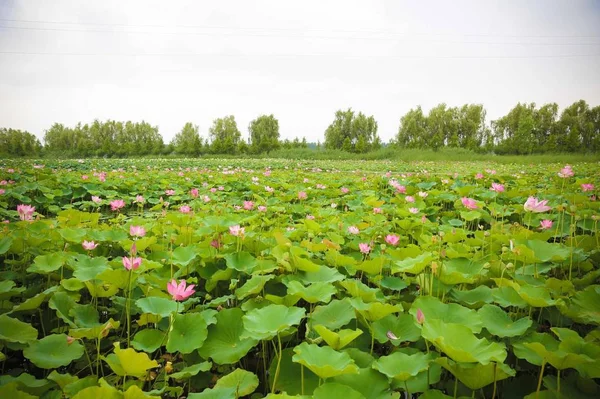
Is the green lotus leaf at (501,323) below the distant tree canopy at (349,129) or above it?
below

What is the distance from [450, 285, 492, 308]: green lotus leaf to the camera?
4.22 feet

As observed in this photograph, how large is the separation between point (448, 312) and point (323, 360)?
0.53 m

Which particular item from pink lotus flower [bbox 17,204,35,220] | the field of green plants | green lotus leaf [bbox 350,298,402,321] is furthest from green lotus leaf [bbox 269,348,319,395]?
pink lotus flower [bbox 17,204,35,220]

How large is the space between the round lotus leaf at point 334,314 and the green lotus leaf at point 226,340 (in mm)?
235

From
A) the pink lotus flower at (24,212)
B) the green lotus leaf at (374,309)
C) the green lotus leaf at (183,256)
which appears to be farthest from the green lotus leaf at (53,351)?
the pink lotus flower at (24,212)

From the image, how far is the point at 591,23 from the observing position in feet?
6.80

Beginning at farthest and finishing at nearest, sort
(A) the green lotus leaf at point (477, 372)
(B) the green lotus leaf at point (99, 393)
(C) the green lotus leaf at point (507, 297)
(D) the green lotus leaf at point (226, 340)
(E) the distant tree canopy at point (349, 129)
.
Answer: (E) the distant tree canopy at point (349, 129)
(C) the green lotus leaf at point (507, 297)
(D) the green lotus leaf at point (226, 340)
(A) the green lotus leaf at point (477, 372)
(B) the green lotus leaf at point (99, 393)

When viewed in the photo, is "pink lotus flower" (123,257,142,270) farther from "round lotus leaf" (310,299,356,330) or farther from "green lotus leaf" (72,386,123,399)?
"round lotus leaf" (310,299,356,330)

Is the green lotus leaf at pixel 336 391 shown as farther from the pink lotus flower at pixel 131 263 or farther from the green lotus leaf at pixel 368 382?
the pink lotus flower at pixel 131 263

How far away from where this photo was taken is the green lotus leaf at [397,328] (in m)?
1.08

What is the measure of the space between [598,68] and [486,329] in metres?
2.26

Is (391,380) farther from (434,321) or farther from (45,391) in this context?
(45,391)

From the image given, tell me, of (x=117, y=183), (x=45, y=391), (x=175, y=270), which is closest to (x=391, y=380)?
(x=45, y=391)

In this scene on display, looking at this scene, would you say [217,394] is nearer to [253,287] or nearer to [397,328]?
[253,287]
